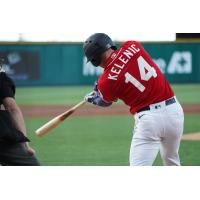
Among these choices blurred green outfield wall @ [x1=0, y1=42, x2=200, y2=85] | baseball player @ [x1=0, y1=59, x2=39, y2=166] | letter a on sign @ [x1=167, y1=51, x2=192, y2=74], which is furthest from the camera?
letter a on sign @ [x1=167, y1=51, x2=192, y2=74]

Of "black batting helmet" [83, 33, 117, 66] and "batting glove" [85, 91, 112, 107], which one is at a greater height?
"black batting helmet" [83, 33, 117, 66]

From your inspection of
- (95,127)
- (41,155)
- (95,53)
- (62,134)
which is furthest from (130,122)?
(95,53)

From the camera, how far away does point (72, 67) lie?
39.4 feet

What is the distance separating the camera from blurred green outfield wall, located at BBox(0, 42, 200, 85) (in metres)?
11.9

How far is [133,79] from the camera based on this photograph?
3.81m

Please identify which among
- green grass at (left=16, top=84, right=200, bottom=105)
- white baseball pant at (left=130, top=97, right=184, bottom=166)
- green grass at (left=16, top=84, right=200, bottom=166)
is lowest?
green grass at (left=16, top=84, right=200, bottom=105)

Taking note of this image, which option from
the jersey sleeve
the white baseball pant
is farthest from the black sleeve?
the white baseball pant

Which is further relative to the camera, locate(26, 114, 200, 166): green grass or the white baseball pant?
locate(26, 114, 200, 166): green grass

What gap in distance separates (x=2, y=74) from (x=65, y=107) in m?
8.61

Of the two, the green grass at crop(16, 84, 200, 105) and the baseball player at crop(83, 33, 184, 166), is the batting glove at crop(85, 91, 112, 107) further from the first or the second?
the green grass at crop(16, 84, 200, 105)

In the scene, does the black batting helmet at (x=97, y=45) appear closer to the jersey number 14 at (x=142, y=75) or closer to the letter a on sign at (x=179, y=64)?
the jersey number 14 at (x=142, y=75)

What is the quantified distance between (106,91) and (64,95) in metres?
11.1

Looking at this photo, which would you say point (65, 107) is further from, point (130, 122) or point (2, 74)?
point (2, 74)

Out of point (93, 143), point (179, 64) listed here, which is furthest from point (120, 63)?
point (179, 64)
